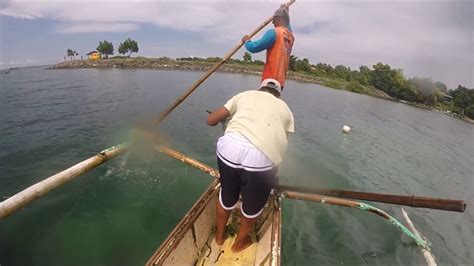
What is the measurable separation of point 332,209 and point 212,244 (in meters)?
4.85

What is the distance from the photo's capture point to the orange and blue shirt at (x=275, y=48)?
5.39m

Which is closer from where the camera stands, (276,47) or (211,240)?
(211,240)

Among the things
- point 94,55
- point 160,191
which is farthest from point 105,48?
point 160,191

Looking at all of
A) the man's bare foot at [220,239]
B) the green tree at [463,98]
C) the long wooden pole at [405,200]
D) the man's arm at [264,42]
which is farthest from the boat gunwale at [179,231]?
the green tree at [463,98]

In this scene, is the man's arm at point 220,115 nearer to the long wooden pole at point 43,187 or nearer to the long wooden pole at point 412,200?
the long wooden pole at point 412,200

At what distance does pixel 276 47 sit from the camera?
18.0ft

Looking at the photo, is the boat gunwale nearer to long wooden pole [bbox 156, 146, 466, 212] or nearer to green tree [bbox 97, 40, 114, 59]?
long wooden pole [bbox 156, 146, 466, 212]

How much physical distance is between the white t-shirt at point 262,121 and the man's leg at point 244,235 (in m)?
1.14

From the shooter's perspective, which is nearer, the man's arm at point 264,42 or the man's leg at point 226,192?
the man's leg at point 226,192

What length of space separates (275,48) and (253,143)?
2796mm

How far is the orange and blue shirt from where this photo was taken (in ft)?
17.7

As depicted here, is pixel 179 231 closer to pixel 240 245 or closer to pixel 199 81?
pixel 240 245

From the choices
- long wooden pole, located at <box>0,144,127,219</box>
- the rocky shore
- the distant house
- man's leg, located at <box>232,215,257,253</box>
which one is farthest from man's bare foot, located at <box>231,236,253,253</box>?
the distant house

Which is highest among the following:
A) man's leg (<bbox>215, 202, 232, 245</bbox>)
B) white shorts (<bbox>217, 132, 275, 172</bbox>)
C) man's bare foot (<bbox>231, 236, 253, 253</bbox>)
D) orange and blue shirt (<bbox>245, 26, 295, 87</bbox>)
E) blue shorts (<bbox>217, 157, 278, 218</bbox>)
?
orange and blue shirt (<bbox>245, 26, 295, 87</bbox>)
